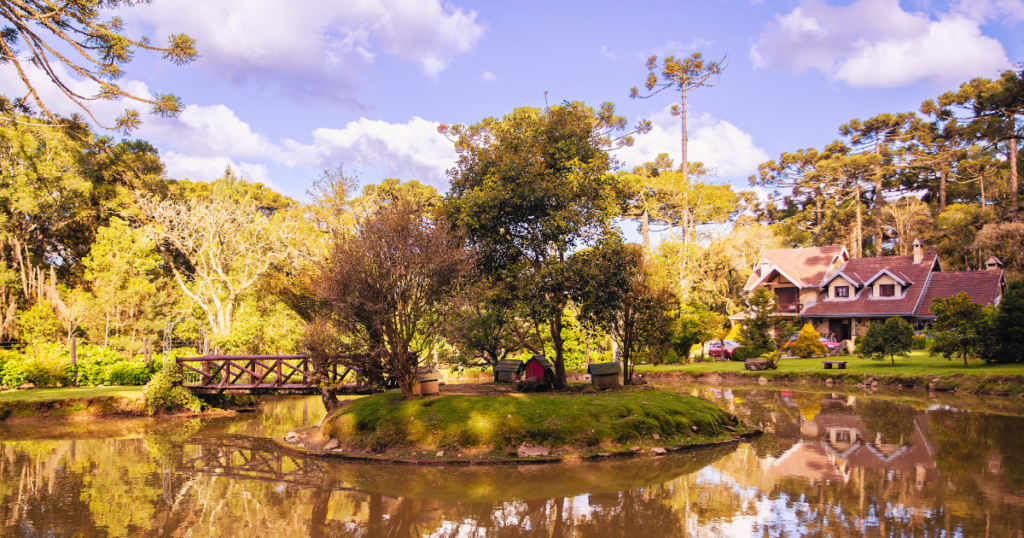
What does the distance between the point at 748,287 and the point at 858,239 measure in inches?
615

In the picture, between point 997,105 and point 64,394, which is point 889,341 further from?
point 64,394

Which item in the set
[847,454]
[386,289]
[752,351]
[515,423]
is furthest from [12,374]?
[752,351]

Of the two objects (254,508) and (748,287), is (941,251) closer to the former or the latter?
(748,287)

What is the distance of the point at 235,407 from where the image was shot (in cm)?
2609

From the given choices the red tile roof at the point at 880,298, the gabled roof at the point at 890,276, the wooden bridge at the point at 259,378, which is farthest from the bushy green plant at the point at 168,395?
the gabled roof at the point at 890,276

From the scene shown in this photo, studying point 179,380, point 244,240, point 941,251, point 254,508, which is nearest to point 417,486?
point 254,508

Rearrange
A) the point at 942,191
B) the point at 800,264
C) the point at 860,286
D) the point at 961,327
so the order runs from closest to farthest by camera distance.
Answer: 1. the point at 961,327
2. the point at 860,286
3. the point at 800,264
4. the point at 942,191

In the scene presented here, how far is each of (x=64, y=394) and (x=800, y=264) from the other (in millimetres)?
50271

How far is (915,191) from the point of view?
63.8 metres

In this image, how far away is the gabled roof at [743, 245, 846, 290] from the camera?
163 feet

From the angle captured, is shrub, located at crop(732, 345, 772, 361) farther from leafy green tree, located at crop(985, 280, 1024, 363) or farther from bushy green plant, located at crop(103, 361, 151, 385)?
bushy green plant, located at crop(103, 361, 151, 385)

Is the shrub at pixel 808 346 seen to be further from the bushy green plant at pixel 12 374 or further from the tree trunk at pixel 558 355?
the bushy green plant at pixel 12 374

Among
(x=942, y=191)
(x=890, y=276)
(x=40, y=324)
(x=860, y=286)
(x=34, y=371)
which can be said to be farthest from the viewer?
(x=942, y=191)

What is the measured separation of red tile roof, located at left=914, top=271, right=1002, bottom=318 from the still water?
2716cm
